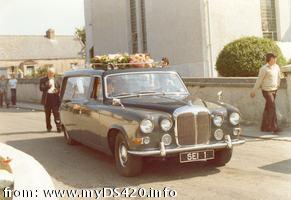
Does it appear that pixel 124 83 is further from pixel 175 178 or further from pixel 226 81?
pixel 226 81

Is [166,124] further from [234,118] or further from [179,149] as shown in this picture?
[234,118]

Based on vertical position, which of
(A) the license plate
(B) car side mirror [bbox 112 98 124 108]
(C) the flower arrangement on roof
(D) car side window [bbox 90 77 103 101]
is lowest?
(A) the license plate

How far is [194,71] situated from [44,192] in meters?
15.2

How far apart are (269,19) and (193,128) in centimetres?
1638

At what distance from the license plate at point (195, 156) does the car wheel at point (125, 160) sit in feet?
2.21

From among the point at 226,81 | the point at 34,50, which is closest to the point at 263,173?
the point at 226,81

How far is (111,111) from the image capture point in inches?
298

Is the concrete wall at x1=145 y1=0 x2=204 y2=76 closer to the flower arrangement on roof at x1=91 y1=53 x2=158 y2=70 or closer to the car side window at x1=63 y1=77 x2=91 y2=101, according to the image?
the flower arrangement on roof at x1=91 y1=53 x2=158 y2=70

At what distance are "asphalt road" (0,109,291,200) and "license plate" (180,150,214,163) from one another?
0.29 m

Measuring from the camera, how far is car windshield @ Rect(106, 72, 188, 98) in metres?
8.16

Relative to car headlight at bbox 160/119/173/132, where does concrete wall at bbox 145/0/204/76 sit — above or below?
above

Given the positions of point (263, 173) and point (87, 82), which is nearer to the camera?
point (263, 173)

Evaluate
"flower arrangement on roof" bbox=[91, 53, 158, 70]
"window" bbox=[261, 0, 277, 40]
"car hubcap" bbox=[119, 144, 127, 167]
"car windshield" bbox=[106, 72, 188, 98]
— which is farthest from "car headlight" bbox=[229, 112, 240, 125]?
"window" bbox=[261, 0, 277, 40]

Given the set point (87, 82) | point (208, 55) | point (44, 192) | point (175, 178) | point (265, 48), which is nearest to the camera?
point (44, 192)
